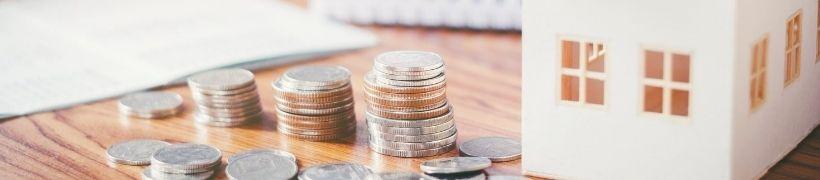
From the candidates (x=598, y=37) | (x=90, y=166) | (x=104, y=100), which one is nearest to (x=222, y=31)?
(x=104, y=100)

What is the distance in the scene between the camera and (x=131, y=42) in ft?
6.37

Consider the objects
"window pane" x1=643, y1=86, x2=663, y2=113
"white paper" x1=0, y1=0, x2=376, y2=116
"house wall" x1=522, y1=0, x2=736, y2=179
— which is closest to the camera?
"house wall" x1=522, y1=0, x2=736, y2=179

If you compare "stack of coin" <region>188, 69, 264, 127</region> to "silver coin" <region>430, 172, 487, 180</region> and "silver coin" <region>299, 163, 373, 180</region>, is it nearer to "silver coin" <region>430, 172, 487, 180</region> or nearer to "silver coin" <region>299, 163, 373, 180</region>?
"silver coin" <region>299, 163, 373, 180</region>

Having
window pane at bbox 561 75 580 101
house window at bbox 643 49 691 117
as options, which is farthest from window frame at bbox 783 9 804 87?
window pane at bbox 561 75 580 101

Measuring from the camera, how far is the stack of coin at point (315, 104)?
4.78 feet

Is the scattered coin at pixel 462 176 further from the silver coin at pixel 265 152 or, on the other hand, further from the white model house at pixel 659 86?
the silver coin at pixel 265 152

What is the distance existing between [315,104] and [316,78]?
0.03 m

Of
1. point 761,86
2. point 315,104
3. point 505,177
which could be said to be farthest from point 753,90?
point 315,104

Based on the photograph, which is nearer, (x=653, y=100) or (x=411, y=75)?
(x=411, y=75)

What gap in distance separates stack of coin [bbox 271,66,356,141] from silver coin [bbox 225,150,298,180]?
0.08 metres

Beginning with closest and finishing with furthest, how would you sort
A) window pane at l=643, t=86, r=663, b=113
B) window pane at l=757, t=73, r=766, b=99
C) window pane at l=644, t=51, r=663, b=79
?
window pane at l=757, t=73, r=766, b=99 → window pane at l=643, t=86, r=663, b=113 → window pane at l=644, t=51, r=663, b=79

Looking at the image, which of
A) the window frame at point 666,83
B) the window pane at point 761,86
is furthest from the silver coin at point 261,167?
the window pane at point 761,86

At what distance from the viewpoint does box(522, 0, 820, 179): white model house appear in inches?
45.5

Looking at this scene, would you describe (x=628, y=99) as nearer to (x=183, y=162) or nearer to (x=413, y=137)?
(x=413, y=137)
